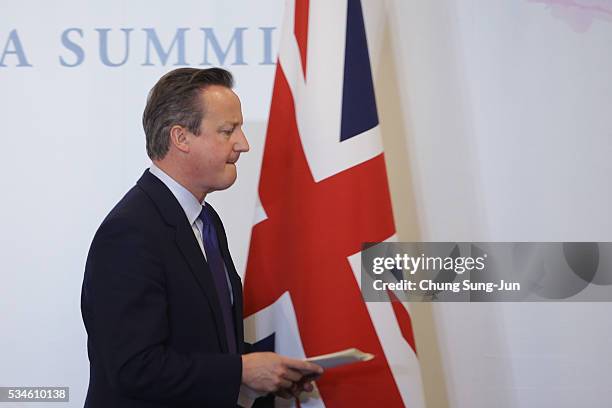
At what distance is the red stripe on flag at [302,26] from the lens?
70.8 inches

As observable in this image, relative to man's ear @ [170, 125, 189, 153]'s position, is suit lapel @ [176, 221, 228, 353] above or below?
below

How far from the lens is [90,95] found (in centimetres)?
220

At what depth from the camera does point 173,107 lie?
1.55 m

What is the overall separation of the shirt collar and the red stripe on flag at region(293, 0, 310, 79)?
435mm

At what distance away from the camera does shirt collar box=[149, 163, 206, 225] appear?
1567 millimetres

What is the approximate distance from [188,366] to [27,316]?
988 mm

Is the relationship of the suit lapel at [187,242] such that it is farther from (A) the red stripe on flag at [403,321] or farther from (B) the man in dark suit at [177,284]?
(A) the red stripe on flag at [403,321]

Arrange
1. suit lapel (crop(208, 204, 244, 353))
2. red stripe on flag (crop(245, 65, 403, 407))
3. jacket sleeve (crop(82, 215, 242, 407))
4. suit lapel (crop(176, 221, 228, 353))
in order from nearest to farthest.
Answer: jacket sleeve (crop(82, 215, 242, 407)) → suit lapel (crop(176, 221, 228, 353)) → suit lapel (crop(208, 204, 244, 353)) → red stripe on flag (crop(245, 65, 403, 407))

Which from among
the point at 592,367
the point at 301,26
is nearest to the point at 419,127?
the point at 301,26

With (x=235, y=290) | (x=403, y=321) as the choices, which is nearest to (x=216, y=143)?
(x=235, y=290)

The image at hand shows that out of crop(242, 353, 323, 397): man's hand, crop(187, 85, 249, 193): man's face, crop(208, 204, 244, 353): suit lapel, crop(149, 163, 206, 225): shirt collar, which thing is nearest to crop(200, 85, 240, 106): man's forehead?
crop(187, 85, 249, 193): man's face

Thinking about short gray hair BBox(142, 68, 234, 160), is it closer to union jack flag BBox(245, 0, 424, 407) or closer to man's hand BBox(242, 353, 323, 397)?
union jack flag BBox(245, 0, 424, 407)

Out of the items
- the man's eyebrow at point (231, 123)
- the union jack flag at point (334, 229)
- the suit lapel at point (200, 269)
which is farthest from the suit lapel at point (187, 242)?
the union jack flag at point (334, 229)

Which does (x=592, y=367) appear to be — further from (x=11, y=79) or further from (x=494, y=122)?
(x=11, y=79)
